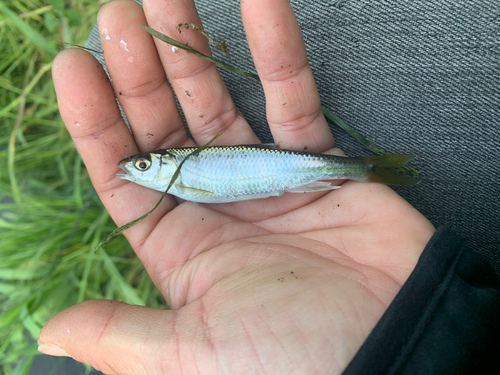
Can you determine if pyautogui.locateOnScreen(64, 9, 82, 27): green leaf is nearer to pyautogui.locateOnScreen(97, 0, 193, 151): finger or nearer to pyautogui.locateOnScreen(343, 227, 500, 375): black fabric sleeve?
pyautogui.locateOnScreen(97, 0, 193, 151): finger

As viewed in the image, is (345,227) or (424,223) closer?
(424,223)

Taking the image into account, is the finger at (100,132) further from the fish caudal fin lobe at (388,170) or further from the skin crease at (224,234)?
the fish caudal fin lobe at (388,170)

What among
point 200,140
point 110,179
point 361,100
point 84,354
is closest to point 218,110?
point 200,140

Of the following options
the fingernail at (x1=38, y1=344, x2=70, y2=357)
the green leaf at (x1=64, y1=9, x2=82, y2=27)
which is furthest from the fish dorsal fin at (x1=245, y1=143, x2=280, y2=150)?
the green leaf at (x1=64, y1=9, x2=82, y2=27)

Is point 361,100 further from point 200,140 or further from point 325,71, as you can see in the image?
point 200,140

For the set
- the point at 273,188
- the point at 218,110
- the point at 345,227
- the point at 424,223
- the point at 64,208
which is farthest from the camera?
the point at 64,208

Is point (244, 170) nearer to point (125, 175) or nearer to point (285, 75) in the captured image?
point (285, 75)

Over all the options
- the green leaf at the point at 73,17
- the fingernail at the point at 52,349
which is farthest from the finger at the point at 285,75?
the green leaf at the point at 73,17
